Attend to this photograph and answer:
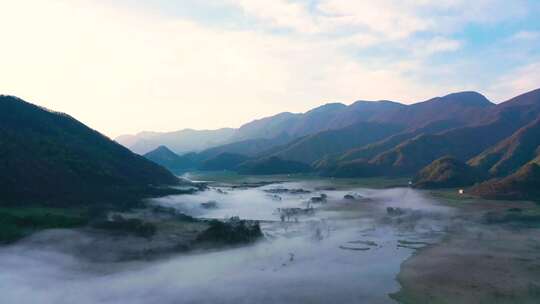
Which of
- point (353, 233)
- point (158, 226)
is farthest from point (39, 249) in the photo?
point (353, 233)

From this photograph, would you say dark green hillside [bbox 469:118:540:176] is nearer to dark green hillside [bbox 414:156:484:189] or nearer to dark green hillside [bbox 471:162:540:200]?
dark green hillside [bbox 414:156:484:189]

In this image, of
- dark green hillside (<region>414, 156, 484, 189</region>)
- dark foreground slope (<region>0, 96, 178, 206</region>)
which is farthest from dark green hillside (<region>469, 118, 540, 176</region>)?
dark foreground slope (<region>0, 96, 178, 206</region>)

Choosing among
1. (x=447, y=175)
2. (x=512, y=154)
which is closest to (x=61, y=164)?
(x=447, y=175)

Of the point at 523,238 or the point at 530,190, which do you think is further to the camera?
the point at 530,190

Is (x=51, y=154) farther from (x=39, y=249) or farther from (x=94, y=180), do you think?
(x=39, y=249)

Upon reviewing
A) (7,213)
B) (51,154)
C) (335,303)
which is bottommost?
(335,303)

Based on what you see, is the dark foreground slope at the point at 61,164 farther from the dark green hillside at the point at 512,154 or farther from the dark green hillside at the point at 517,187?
the dark green hillside at the point at 512,154

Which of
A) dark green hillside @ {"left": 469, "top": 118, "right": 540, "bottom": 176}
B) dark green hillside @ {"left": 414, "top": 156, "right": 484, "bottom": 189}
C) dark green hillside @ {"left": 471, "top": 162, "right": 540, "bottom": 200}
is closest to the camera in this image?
dark green hillside @ {"left": 471, "top": 162, "right": 540, "bottom": 200}
